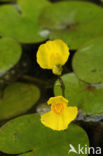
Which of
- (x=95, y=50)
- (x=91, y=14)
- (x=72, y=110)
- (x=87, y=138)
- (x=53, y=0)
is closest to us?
(x=72, y=110)

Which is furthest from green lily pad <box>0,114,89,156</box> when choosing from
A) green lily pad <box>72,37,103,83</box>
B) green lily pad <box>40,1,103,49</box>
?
green lily pad <box>40,1,103,49</box>

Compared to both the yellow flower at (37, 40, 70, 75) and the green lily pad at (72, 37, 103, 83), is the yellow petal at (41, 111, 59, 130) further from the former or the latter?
the green lily pad at (72, 37, 103, 83)

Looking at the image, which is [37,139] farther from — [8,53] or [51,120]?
[8,53]

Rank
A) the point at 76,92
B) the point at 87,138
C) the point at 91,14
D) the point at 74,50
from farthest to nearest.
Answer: the point at 91,14 → the point at 74,50 → the point at 76,92 → the point at 87,138

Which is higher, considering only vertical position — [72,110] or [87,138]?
[72,110]

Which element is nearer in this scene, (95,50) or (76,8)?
(95,50)

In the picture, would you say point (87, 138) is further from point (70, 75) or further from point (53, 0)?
point (53, 0)

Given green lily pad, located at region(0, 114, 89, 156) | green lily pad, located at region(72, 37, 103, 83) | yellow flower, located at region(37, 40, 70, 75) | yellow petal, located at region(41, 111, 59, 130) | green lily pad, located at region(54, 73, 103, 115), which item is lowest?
green lily pad, located at region(0, 114, 89, 156)

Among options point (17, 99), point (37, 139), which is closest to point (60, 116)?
point (37, 139)

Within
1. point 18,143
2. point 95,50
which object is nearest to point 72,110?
point 18,143
